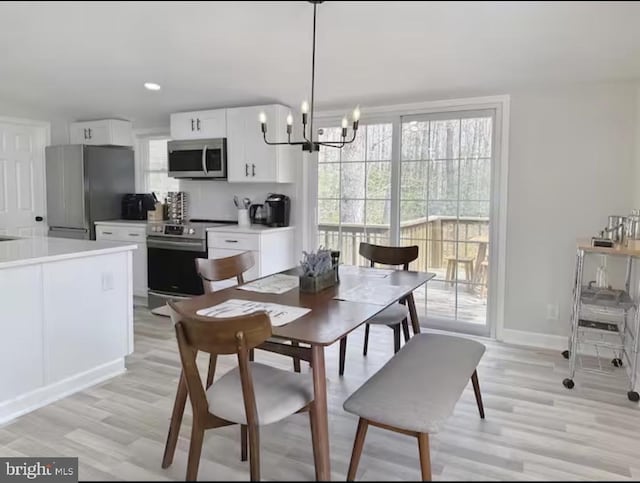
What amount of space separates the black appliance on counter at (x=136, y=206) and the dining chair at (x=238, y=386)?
3.85m

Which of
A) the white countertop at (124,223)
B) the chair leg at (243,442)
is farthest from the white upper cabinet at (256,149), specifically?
the chair leg at (243,442)

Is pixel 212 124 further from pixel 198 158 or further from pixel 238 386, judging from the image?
pixel 238 386

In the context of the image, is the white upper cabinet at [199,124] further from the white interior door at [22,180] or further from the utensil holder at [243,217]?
the white interior door at [22,180]

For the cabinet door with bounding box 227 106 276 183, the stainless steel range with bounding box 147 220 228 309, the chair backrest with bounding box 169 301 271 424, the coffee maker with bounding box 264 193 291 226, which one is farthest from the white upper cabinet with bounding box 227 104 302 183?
the chair backrest with bounding box 169 301 271 424

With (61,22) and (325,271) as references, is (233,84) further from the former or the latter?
(61,22)

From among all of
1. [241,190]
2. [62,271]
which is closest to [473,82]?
[241,190]

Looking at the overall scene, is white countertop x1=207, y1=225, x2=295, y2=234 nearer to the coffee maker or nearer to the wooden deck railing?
the coffee maker

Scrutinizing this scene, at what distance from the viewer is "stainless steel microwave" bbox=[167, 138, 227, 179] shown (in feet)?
15.3

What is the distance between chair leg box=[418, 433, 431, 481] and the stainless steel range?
327 cm

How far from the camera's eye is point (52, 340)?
9.30 ft

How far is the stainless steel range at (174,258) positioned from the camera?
4602 mm

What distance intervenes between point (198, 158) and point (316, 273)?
9.14 feet

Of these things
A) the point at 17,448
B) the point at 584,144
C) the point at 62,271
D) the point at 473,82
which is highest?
the point at 473,82

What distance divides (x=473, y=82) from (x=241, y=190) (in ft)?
8.61
